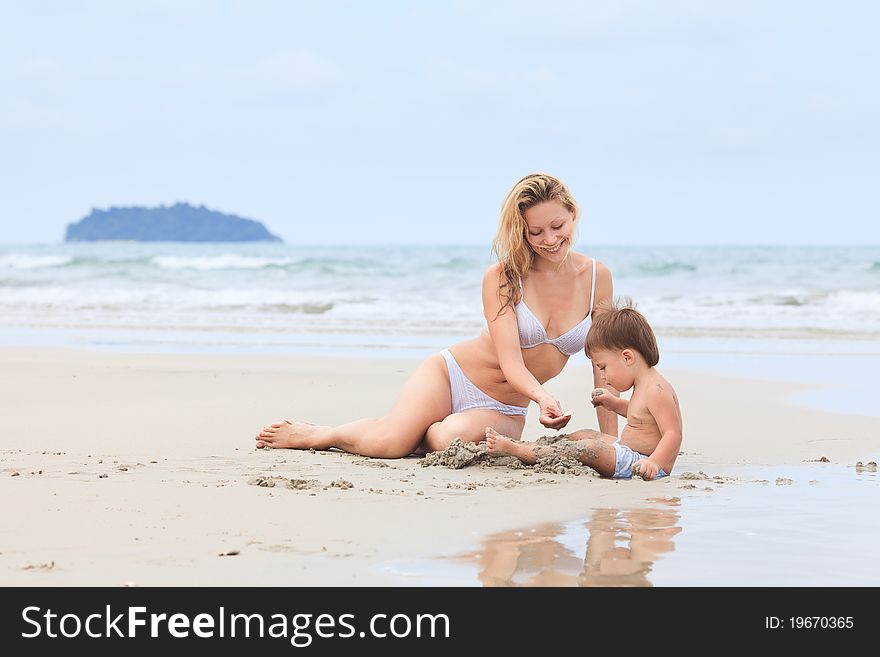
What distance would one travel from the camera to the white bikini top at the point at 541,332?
5.34m

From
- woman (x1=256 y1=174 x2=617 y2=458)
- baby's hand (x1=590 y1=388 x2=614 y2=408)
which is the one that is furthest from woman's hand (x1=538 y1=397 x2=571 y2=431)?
baby's hand (x1=590 y1=388 x2=614 y2=408)

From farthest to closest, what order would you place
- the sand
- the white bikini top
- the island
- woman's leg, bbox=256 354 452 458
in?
the island → woman's leg, bbox=256 354 452 458 → the white bikini top → the sand

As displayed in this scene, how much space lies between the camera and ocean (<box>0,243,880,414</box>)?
1262 centimetres

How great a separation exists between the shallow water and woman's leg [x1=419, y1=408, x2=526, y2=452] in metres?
1.18

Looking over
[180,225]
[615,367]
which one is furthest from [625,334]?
[180,225]

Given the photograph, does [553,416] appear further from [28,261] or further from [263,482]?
[28,261]

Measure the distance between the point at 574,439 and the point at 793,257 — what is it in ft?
123

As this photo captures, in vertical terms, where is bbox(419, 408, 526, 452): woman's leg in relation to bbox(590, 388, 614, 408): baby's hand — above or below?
below

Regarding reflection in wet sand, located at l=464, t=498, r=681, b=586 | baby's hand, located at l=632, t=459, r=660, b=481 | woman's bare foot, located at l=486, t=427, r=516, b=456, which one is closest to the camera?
reflection in wet sand, located at l=464, t=498, r=681, b=586

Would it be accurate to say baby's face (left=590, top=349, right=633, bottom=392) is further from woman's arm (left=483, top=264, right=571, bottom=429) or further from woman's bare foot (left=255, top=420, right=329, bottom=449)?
woman's bare foot (left=255, top=420, right=329, bottom=449)

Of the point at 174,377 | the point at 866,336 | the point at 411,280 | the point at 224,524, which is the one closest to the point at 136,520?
the point at 224,524

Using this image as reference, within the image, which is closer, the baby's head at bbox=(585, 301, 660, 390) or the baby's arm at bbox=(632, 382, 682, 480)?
the baby's arm at bbox=(632, 382, 682, 480)
